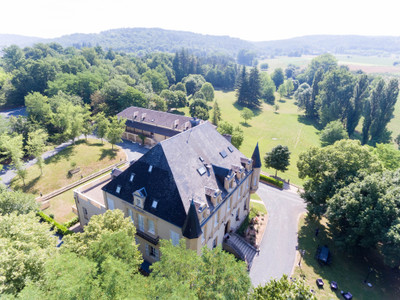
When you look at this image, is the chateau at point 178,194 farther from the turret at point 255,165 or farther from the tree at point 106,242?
the tree at point 106,242

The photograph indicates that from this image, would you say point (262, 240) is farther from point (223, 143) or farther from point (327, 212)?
point (223, 143)

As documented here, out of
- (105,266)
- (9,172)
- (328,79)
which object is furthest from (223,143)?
(328,79)

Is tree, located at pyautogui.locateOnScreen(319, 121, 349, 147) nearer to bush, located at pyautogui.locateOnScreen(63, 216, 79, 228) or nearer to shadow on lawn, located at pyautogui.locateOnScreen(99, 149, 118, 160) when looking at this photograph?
shadow on lawn, located at pyautogui.locateOnScreen(99, 149, 118, 160)

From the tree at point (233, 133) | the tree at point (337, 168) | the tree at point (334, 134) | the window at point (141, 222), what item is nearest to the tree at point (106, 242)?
the window at point (141, 222)

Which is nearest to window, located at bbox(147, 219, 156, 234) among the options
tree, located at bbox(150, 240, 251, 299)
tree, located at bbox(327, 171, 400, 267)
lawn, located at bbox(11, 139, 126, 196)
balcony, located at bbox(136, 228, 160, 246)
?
balcony, located at bbox(136, 228, 160, 246)

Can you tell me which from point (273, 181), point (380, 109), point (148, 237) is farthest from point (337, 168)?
point (380, 109)
